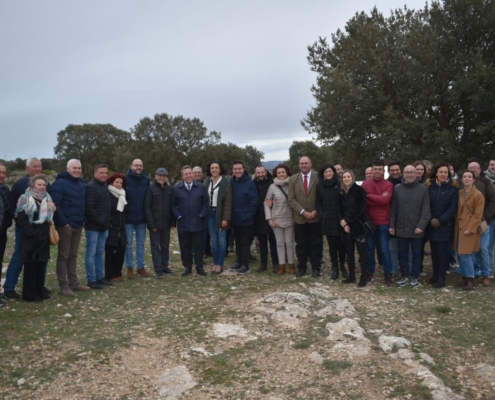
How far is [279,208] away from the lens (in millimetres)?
9453

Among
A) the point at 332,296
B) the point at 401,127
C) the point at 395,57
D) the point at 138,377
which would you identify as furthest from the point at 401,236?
the point at 395,57

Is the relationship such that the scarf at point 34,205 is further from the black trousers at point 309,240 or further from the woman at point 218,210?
the black trousers at point 309,240

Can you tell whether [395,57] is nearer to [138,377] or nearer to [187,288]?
[187,288]

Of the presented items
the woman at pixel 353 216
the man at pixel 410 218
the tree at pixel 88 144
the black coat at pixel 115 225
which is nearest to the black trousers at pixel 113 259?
the black coat at pixel 115 225

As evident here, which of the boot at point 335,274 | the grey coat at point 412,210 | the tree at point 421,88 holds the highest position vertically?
the tree at point 421,88

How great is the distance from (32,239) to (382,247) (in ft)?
20.8

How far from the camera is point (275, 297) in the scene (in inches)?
290

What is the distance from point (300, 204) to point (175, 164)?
44.1 meters

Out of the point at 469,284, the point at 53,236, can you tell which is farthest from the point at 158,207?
the point at 469,284

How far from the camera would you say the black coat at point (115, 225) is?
8.69m

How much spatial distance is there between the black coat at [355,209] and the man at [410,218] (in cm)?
66

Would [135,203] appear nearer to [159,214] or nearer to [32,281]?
[159,214]

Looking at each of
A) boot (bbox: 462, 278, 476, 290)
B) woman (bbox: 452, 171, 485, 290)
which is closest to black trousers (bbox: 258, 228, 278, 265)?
woman (bbox: 452, 171, 485, 290)

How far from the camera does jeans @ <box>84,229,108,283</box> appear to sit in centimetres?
830
